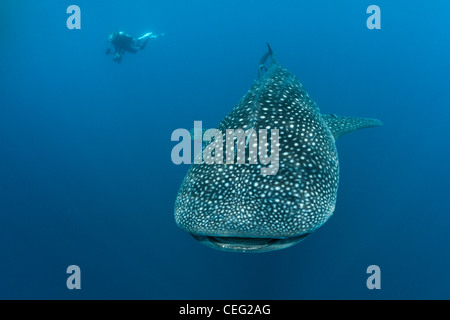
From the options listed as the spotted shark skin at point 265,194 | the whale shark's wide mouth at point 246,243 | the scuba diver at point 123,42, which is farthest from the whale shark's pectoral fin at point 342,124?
the scuba diver at point 123,42

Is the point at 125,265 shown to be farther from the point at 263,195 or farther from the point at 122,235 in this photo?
the point at 263,195

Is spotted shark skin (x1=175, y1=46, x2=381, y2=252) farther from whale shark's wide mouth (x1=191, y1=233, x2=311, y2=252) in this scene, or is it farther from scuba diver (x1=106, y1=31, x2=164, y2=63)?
scuba diver (x1=106, y1=31, x2=164, y2=63)

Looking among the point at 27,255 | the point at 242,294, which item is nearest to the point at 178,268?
the point at 242,294

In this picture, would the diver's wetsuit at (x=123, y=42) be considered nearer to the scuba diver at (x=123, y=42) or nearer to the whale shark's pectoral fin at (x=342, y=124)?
the scuba diver at (x=123, y=42)

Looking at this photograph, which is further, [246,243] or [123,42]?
[123,42]

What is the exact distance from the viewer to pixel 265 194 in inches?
116

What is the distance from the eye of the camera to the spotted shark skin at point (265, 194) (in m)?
2.83

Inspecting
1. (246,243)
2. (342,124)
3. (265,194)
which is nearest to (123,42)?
(342,124)

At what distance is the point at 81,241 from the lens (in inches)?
521

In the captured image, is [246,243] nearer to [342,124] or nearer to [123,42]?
[342,124]

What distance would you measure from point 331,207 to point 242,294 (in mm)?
8193

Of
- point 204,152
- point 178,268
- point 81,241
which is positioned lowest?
point 178,268

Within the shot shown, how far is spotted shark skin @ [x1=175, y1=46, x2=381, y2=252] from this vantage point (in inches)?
111

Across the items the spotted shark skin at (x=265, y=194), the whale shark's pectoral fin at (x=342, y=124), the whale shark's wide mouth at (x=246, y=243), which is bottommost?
the whale shark's wide mouth at (x=246, y=243)
